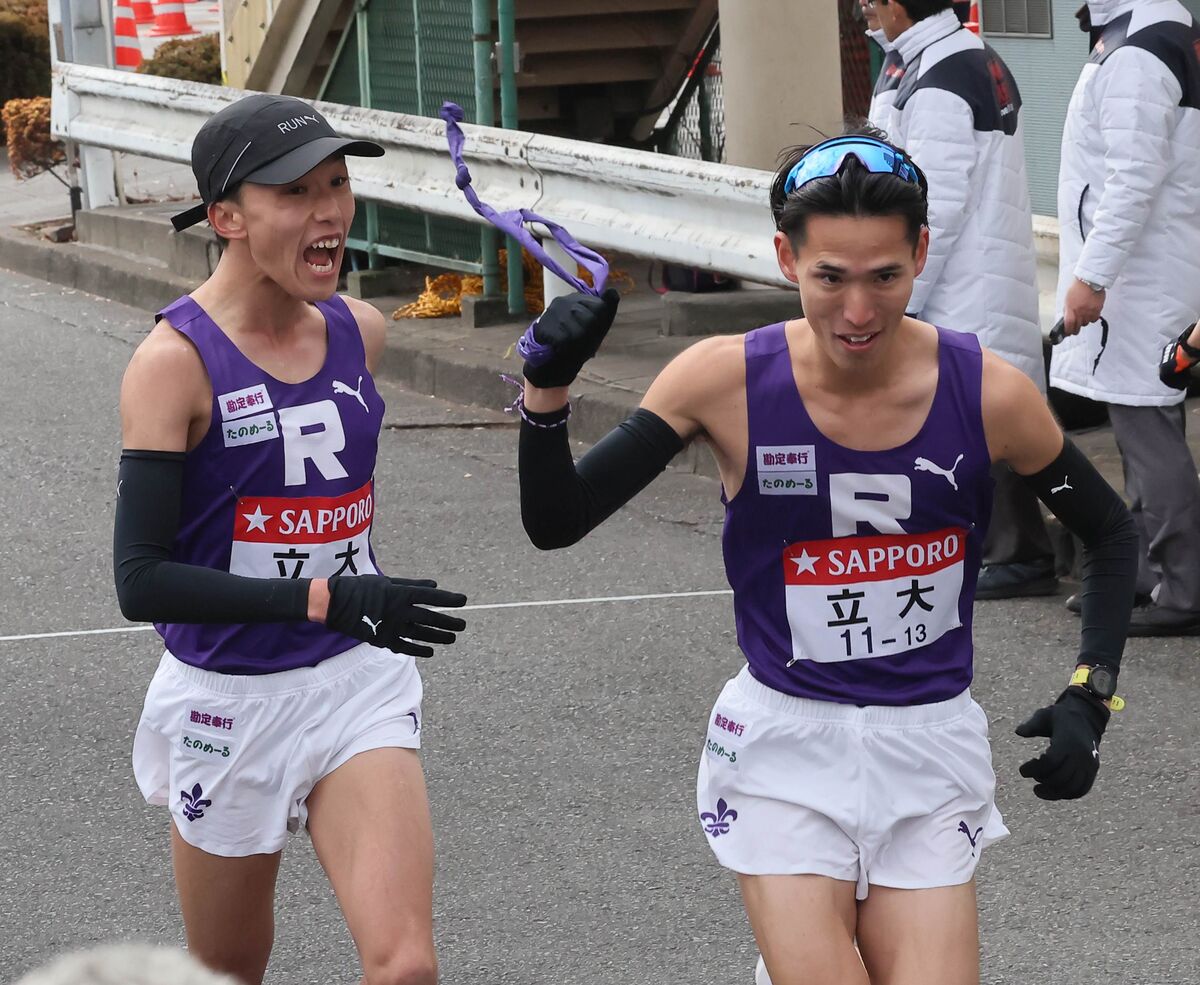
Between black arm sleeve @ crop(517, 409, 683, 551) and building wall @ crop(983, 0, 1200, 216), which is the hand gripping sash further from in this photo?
building wall @ crop(983, 0, 1200, 216)

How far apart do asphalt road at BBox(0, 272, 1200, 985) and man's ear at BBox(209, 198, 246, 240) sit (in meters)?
1.79

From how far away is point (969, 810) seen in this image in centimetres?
330

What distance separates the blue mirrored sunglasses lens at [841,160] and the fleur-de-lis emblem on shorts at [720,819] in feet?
3.26

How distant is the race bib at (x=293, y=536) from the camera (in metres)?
3.66

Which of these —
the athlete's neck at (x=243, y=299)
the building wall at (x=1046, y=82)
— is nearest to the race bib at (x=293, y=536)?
the athlete's neck at (x=243, y=299)

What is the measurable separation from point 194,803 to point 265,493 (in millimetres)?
571

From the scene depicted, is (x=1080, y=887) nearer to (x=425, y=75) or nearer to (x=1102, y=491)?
(x=1102, y=491)

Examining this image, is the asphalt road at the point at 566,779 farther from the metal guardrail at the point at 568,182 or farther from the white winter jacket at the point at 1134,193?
the metal guardrail at the point at 568,182

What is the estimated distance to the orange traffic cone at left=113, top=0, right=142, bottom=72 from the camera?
21.6 meters

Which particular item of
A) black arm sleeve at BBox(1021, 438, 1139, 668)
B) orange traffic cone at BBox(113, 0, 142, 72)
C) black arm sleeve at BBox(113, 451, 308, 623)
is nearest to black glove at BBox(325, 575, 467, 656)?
black arm sleeve at BBox(113, 451, 308, 623)

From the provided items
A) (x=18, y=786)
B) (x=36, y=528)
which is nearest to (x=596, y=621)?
(x=18, y=786)

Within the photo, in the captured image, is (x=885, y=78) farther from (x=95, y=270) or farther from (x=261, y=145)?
(x=95, y=270)

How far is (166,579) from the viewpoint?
11.0 feet

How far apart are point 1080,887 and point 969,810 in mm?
1806
